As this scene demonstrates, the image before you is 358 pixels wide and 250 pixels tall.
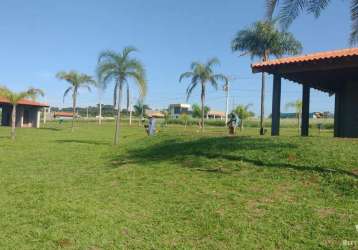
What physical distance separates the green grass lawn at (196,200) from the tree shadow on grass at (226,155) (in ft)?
0.12

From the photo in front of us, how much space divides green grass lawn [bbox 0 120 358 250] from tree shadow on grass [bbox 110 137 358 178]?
4cm

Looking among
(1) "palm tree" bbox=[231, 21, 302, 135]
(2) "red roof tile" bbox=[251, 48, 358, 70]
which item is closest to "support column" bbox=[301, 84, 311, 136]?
(2) "red roof tile" bbox=[251, 48, 358, 70]

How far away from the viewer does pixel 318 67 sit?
470 inches

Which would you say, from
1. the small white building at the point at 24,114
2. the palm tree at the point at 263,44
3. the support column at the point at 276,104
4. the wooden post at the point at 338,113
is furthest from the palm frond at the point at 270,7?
the small white building at the point at 24,114

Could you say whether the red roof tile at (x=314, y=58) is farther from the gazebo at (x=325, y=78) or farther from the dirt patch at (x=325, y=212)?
the dirt patch at (x=325, y=212)

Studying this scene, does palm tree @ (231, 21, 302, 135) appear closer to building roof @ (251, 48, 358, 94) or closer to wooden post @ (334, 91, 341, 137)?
wooden post @ (334, 91, 341, 137)

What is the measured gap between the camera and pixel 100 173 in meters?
9.59

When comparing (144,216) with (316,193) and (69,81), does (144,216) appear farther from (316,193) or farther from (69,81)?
(69,81)

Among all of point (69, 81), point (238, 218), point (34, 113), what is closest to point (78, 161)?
point (238, 218)

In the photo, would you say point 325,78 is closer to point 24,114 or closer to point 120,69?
point 120,69

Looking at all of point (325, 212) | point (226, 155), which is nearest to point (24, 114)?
point (226, 155)

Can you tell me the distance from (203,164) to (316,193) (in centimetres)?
359

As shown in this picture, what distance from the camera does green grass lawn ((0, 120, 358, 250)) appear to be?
4.77 metres

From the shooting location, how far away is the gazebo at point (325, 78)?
460 inches
